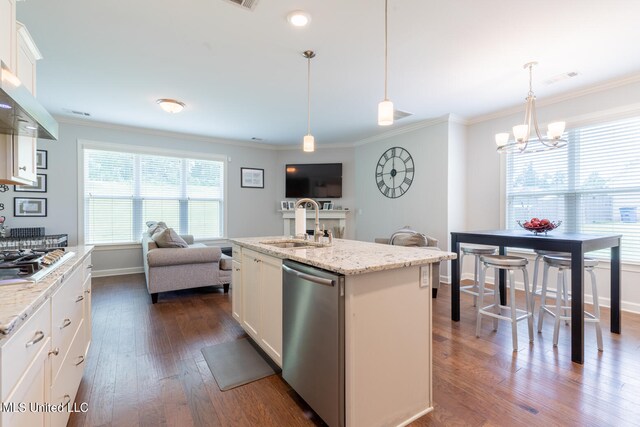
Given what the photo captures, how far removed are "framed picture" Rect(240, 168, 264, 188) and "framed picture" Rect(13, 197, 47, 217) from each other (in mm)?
3238

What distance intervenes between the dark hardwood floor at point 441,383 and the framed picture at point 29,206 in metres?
2.77

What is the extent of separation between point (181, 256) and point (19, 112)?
8.63ft

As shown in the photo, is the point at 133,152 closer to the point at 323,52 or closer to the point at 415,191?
the point at 323,52

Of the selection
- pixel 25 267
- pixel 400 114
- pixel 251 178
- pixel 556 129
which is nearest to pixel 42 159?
pixel 251 178

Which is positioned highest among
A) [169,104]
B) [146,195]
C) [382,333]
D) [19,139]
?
[169,104]

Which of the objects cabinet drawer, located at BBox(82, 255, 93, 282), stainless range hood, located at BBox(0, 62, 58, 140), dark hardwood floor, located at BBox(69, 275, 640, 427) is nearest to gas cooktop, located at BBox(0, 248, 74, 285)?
cabinet drawer, located at BBox(82, 255, 93, 282)

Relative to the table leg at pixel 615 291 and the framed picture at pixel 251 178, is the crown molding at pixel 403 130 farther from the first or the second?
the table leg at pixel 615 291

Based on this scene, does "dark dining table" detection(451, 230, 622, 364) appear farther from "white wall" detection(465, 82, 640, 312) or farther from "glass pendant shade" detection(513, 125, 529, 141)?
"glass pendant shade" detection(513, 125, 529, 141)

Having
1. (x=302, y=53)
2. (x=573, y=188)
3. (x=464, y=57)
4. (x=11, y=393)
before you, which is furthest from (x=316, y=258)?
(x=573, y=188)

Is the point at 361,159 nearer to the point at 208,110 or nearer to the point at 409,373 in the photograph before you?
the point at 208,110

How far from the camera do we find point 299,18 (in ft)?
7.32

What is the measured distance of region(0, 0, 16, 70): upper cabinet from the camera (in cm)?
143

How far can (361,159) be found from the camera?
632 cm

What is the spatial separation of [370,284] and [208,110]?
3.93 meters
